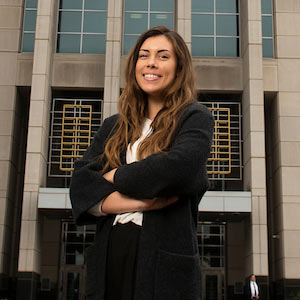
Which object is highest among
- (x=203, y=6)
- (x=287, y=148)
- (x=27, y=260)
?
(x=203, y=6)

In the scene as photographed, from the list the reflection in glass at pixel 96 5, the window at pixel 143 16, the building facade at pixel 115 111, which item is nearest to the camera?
the building facade at pixel 115 111

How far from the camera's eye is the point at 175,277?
1.94 m

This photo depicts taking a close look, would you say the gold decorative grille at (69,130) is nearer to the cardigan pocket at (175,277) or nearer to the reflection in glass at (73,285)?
the reflection in glass at (73,285)

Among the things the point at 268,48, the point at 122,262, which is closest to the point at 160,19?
the point at 268,48

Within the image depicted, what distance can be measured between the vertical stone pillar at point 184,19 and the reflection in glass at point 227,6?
178 centimetres

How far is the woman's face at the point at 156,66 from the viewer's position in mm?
2326

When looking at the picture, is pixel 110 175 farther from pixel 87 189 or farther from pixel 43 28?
pixel 43 28

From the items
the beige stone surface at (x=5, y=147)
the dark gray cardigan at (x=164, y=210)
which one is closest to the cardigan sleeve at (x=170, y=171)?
the dark gray cardigan at (x=164, y=210)

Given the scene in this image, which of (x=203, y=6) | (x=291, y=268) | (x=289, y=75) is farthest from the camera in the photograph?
(x=203, y=6)

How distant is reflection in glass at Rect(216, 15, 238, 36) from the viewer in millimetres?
24766

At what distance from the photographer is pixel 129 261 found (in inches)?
78.8

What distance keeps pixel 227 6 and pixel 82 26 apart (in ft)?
23.2

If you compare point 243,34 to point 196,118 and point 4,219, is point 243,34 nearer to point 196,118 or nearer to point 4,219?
point 4,219

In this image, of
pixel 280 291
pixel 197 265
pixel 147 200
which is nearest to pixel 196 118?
pixel 147 200
